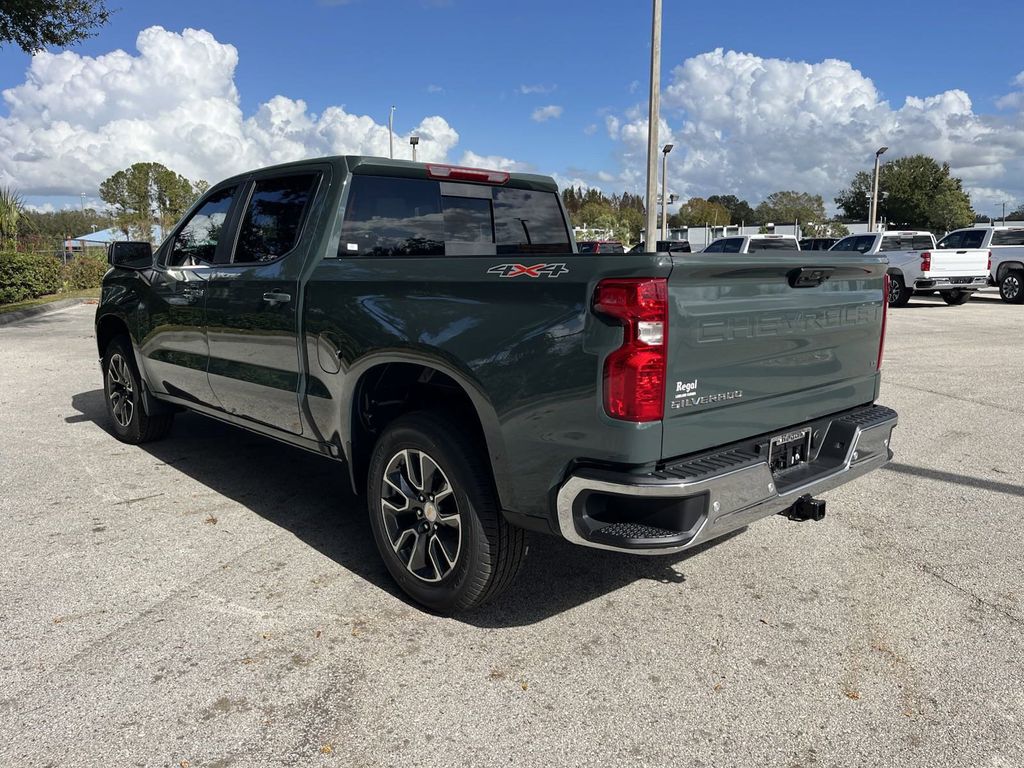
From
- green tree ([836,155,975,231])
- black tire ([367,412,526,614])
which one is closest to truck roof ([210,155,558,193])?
black tire ([367,412,526,614])

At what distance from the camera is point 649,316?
2.64 meters

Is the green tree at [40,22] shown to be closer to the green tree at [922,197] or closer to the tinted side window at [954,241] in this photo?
the tinted side window at [954,241]

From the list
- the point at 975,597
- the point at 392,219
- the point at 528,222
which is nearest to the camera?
the point at 975,597

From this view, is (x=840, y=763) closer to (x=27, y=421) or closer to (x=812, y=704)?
(x=812, y=704)

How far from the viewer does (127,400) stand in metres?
6.28

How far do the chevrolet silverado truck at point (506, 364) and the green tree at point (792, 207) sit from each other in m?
82.8

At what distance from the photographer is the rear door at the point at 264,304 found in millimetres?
4078

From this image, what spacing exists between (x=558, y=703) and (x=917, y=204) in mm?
78038

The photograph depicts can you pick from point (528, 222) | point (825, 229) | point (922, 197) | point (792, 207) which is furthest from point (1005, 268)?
point (792, 207)

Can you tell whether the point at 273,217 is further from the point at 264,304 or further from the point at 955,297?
the point at 955,297

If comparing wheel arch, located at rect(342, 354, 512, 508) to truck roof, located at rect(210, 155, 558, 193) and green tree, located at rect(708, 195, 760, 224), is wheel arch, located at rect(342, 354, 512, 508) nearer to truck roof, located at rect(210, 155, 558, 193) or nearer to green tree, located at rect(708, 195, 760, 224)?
truck roof, located at rect(210, 155, 558, 193)

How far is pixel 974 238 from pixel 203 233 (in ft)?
67.8

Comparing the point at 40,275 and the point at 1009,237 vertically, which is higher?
the point at 1009,237

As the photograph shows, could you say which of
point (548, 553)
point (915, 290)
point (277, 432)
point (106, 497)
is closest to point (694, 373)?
point (548, 553)
